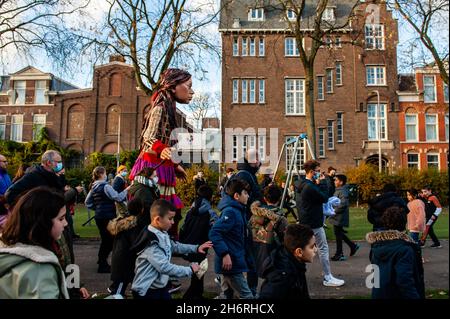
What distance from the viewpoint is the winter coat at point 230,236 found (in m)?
4.13

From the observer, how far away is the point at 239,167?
18.6 ft

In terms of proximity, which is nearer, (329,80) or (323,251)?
(323,251)

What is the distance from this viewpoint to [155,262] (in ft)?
11.5

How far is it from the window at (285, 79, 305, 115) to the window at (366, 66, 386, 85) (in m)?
5.59

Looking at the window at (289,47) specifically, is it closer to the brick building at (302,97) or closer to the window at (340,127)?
the brick building at (302,97)

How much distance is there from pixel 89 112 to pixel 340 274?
107ft

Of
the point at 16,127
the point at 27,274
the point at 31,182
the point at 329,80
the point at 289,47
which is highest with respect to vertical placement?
the point at 289,47

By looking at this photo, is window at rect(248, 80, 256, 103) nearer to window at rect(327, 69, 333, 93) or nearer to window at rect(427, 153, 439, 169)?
window at rect(327, 69, 333, 93)

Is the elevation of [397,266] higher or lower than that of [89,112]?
lower

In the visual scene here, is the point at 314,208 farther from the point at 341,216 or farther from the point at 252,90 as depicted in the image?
the point at 252,90

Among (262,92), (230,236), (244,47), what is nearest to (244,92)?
(262,92)

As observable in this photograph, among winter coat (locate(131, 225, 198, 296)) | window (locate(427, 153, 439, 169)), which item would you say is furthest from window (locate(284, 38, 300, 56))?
winter coat (locate(131, 225, 198, 296))
